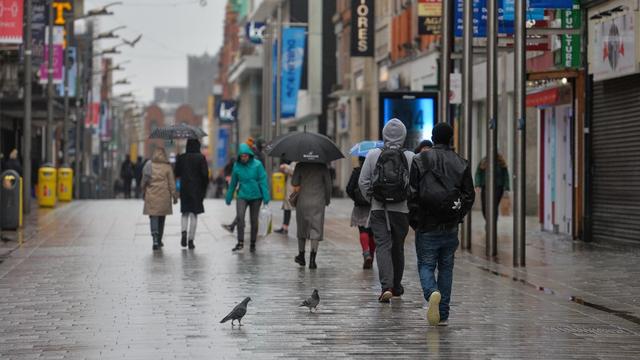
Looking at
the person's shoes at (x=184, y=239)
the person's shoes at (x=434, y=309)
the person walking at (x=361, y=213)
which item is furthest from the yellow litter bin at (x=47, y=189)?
the person's shoes at (x=434, y=309)

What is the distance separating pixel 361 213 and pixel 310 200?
1324mm

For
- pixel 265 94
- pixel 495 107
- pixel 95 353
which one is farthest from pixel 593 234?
pixel 265 94

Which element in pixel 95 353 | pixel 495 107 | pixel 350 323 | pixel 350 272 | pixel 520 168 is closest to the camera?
pixel 95 353

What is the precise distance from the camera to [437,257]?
12906 millimetres

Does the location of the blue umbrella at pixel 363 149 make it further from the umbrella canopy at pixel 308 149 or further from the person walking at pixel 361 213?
the umbrella canopy at pixel 308 149

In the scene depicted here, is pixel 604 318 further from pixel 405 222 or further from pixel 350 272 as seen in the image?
pixel 350 272

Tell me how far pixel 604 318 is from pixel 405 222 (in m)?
2.35

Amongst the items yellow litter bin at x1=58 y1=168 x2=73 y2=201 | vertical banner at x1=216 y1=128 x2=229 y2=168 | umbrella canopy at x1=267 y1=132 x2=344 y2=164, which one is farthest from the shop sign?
vertical banner at x1=216 y1=128 x2=229 y2=168

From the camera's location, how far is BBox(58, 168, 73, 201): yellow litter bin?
50.3 m

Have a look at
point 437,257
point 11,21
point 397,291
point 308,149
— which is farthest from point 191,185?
point 437,257

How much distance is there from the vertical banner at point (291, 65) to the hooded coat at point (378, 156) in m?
57.7

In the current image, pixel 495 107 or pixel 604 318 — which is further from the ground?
pixel 495 107

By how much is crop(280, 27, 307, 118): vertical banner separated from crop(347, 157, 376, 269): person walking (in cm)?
5334

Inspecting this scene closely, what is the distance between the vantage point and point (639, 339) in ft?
38.8
